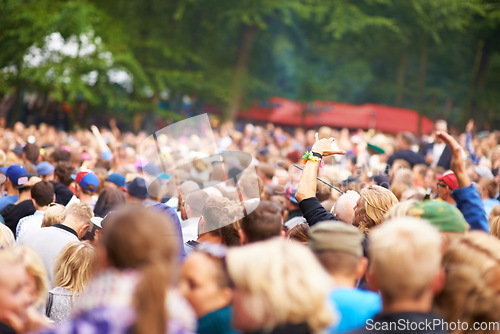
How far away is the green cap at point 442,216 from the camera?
10.9 ft

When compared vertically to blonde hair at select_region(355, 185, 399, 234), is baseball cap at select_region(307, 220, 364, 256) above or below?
above

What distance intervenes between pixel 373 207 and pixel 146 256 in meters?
2.43

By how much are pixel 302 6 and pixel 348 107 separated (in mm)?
6749

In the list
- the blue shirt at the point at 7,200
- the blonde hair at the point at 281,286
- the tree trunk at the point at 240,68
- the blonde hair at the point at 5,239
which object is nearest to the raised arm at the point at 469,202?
the blonde hair at the point at 281,286

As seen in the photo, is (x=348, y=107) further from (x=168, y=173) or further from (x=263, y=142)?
(x=168, y=173)

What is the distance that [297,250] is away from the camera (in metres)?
2.60

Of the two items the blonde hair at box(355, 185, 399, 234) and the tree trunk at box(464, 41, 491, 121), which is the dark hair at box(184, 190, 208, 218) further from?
the tree trunk at box(464, 41, 491, 121)

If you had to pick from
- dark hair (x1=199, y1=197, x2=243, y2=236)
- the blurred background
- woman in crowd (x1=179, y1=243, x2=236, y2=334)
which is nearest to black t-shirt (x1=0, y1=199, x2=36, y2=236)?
dark hair (x1=199, y1=197, x2=243, y2=236)

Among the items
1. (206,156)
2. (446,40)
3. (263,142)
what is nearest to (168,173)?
(206,156)

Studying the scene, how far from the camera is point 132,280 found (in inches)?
93.0

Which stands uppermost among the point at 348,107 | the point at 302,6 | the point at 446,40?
the point at 302,6

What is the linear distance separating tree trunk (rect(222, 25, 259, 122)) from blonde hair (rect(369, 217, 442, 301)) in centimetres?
2597

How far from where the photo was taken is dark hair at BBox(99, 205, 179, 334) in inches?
88.4

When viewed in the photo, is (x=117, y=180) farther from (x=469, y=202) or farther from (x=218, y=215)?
(x=469, y=202)
